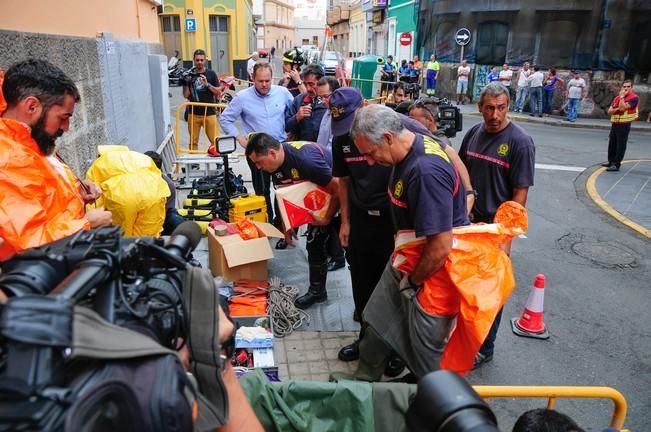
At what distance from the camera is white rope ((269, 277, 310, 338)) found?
4160 millimetres

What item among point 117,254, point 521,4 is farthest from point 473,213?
point 521,4

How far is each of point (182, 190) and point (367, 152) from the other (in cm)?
565

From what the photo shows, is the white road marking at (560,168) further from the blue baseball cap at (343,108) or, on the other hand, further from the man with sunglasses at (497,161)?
the blue baseball cap at (343,108)

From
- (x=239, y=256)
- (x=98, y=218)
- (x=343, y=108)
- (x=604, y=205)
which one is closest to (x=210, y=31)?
(x=604, y=205)

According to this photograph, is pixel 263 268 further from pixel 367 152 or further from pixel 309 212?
pixel 367 152

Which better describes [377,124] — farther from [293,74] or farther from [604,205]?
[604,205]

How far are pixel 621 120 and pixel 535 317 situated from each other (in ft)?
23.6

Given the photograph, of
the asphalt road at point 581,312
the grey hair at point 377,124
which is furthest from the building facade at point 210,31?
the grey hair at point 377,124

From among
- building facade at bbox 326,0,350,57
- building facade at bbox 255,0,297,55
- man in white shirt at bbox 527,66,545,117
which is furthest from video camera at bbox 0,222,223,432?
building facade at bbox 255,0,297,55

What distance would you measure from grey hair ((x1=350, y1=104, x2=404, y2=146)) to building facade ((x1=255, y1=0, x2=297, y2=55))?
60.5 m

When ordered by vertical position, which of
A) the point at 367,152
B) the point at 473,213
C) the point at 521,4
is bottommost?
the point at 473,213

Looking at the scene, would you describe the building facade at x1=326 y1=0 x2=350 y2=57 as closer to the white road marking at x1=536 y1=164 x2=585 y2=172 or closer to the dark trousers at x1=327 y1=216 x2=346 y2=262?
the white road marking at x1=536 y1=164 x2=585 y2=172

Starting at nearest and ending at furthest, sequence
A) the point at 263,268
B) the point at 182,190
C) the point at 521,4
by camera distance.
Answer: the point at 263,268
the point at 182,190
the point at 521,4

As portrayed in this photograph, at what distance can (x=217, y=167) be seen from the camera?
336 inches
